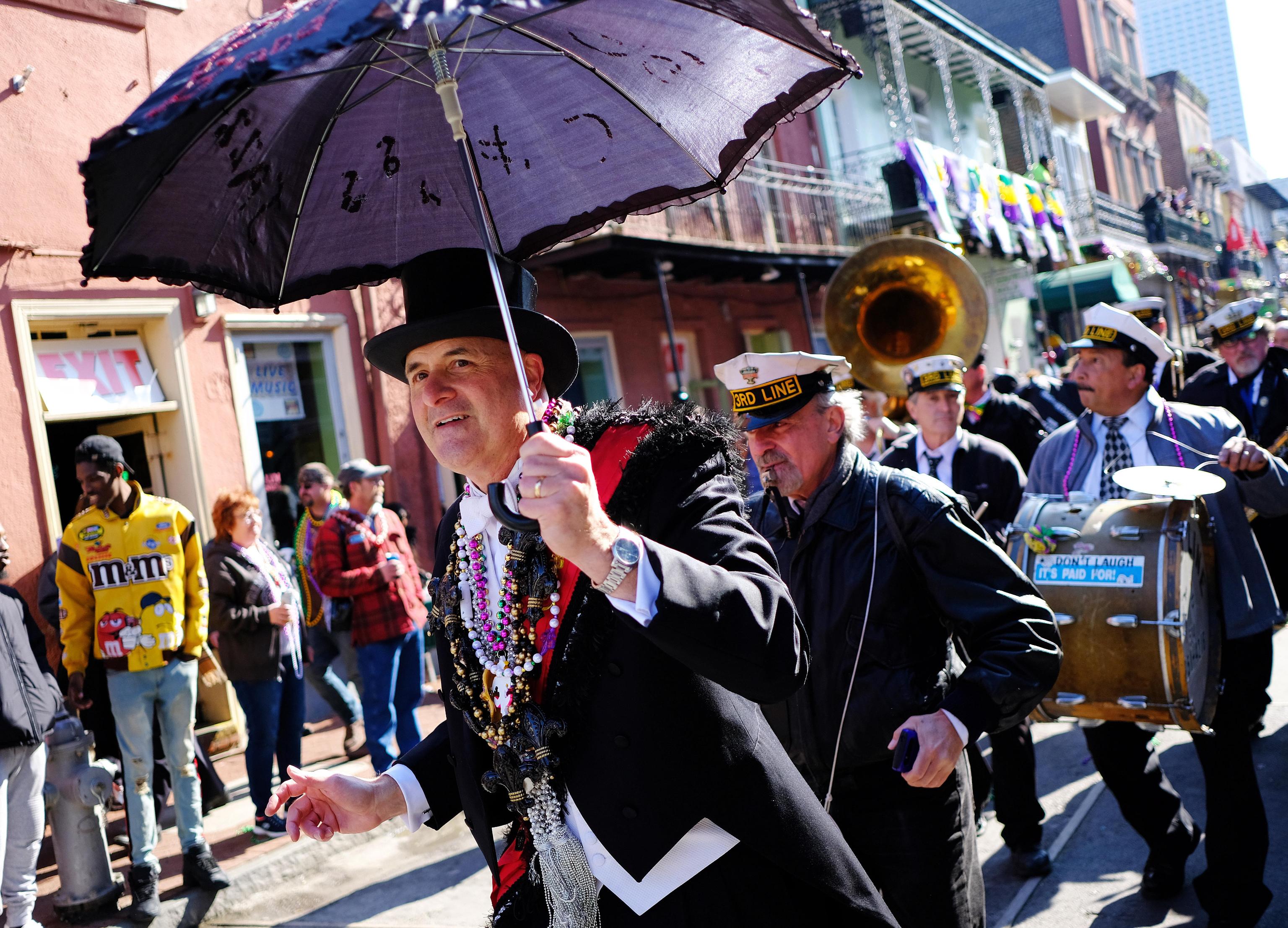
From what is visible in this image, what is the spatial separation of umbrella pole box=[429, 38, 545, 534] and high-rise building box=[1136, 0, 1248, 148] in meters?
128

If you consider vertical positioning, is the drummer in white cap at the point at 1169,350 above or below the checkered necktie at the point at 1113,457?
above

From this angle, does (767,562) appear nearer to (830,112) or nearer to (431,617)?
(431,617)

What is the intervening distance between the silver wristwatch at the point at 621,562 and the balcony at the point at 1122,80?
3856 centimetres

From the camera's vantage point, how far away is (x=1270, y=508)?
405 cm

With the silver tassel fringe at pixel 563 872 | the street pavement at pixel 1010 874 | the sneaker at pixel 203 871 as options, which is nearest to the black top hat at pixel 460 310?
the silver tassel fringe at pixel 563 872

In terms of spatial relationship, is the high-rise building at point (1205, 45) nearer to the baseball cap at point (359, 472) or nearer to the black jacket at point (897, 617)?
the baseball cap at point (359, 472)

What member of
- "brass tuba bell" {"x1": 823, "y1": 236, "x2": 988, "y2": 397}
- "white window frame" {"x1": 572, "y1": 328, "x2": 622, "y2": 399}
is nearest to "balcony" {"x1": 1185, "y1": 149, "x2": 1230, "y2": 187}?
"white window frame" {"x1": 572, "y1": 328, "x2": 622, "y2": 399}

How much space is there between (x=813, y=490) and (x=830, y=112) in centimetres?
1673

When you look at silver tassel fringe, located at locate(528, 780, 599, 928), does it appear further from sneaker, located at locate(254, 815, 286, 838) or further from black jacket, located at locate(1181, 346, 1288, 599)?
black jacket, located at locate(1181, 346, 1288, 599)

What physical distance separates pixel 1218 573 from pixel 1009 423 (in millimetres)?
3080

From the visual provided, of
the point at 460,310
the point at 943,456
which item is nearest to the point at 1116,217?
the point at 943,456

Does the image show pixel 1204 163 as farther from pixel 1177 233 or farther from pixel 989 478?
pixel 989 478

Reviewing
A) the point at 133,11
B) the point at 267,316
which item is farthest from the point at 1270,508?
the point at 133,11

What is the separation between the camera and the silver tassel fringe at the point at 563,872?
6.37 feet
